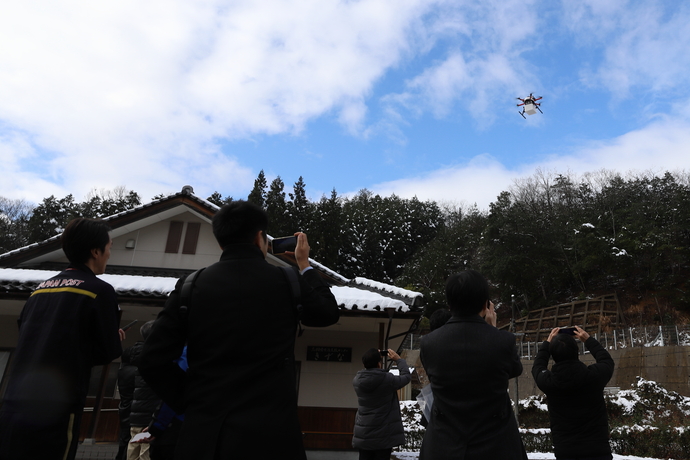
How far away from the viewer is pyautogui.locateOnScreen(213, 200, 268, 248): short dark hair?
204 cm

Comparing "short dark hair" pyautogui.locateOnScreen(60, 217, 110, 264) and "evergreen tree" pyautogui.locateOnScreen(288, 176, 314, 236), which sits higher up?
"evergreen tree" pyautogui.locateOnScreen(288, 176, 314, 236)

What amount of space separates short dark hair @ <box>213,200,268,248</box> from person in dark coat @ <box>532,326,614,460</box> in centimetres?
257

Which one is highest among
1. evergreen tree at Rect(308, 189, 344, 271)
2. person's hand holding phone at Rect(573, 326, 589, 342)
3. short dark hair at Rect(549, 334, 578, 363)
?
evergreen tree at Rect(308, 189, 344, 271)

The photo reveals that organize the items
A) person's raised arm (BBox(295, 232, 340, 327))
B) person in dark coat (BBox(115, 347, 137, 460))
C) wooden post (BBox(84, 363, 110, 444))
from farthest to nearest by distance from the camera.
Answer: wooden post (BBox(84, 363, 110, 444)), person in dark coat (BBox(115, 347, 137, 460)), person's raised arm (BBox(295, 232, 340, 327))

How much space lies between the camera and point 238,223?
2043mm

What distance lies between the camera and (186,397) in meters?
1.81

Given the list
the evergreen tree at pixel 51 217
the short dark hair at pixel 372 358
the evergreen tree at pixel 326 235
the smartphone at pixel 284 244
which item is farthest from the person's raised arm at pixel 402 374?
the evergreen tree at pixel 51 217

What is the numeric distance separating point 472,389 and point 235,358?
3.97 ft

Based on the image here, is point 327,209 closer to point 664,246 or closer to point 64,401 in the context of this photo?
point 664,246

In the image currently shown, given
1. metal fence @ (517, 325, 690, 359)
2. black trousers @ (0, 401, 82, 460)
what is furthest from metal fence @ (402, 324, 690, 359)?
black trousers @ (0, 401, 82, 460)

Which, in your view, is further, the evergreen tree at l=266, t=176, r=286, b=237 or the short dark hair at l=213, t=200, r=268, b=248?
the evergreen tree at l=266, t=176, r=286, b=237

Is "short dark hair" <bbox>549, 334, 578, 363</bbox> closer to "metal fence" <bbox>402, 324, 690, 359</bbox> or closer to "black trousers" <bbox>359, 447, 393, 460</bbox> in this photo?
"black trousers" <bbox>359, 447, 393, 460</bbox>

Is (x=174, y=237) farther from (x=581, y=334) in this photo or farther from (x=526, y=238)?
(x=526, y=238)

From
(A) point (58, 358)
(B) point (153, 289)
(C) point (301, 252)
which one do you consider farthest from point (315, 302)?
(B) point (153, 289)
